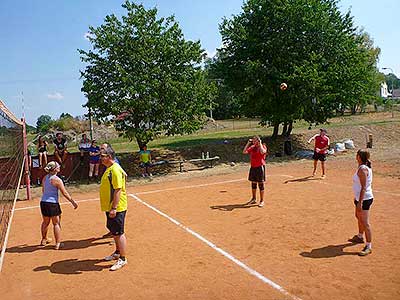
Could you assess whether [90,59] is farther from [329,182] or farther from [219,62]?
[329,182]

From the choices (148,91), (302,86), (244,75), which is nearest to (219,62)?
(244,75)

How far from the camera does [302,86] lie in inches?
826

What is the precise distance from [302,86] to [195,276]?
16799 millimetres

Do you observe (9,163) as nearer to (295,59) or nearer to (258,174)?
(258,174)

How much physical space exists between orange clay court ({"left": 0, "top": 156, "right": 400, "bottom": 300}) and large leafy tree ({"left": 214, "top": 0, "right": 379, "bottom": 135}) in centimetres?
1002

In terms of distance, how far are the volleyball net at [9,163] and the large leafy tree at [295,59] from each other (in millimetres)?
12174

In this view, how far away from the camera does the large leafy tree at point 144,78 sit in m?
17.6

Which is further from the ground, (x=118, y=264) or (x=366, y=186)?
(x=366, y=186)

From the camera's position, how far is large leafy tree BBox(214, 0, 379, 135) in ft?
69.8

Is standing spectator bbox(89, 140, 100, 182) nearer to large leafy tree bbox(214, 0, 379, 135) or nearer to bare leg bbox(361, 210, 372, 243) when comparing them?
large leafy tree bbox(214, 0, 379, 135)

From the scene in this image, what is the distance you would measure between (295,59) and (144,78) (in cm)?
902

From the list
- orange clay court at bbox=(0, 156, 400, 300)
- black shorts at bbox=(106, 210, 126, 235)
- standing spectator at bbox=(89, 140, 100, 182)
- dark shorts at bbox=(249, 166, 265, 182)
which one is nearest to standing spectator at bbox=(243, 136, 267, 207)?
dark shorts at bbox=(249, 166, 265, 182)

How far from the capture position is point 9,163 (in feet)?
42.0

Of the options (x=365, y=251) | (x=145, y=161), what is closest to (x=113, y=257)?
(x=365, y=251)
